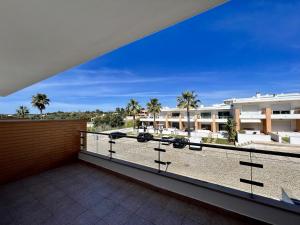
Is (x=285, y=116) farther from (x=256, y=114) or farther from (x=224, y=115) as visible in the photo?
(x=224, y=115)

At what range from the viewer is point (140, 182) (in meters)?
Result: 2.74

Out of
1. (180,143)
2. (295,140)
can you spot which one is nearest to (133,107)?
(295,140)

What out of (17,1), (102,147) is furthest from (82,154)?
(17,1)

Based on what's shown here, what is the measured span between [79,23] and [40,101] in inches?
861

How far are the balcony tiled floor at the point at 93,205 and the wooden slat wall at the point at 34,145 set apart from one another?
339 millimetres

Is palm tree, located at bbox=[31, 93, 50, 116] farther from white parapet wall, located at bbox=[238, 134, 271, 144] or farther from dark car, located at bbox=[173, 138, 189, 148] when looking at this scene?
white parapet wall, located at bbox=[238, 134, 271, 144]

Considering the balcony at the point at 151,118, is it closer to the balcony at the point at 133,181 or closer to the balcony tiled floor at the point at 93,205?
the balcony at the point at 133,181

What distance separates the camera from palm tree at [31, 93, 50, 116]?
1866 centimetres

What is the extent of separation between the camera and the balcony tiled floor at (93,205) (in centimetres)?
188

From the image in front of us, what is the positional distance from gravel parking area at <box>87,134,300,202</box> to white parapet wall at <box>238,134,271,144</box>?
626 inches

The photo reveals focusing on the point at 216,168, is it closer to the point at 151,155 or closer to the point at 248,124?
the point at 151,155

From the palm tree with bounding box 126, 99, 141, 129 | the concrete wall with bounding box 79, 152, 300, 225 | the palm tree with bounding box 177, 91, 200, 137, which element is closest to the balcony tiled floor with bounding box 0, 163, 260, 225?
the concrete wall with bounding box 79, 152, 300, 225

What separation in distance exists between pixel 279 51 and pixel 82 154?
77.0ft

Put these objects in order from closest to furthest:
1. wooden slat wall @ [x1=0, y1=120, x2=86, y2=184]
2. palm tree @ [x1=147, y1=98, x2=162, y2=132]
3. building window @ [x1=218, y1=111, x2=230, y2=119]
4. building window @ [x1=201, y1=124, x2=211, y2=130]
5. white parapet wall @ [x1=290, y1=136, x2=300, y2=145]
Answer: wooden slat wall @ [x1=0, y1=120, x2=86, y2=184]
white parapet wall @ [x1=290, y1=136, x2=300, y2=145]
building window @ [x1=218, y1=111, x2=230, y2=119]
building window @ [x1=201, y1=124, x2=211, y2=130]
palm tree @ [x1=147, y1=98, x2=162, y2=132]
